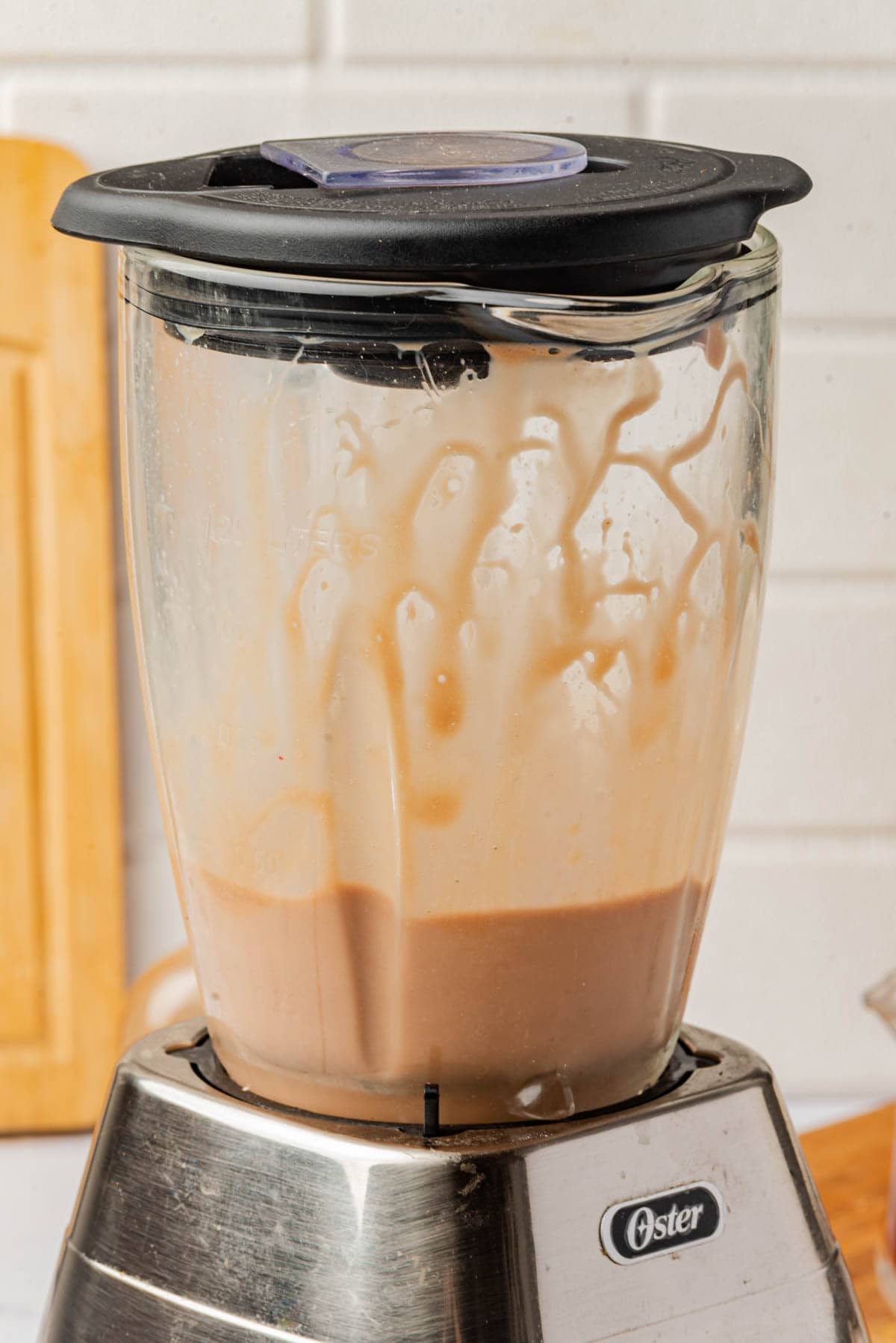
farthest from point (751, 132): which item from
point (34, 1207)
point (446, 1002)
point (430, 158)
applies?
point (34, 1207)

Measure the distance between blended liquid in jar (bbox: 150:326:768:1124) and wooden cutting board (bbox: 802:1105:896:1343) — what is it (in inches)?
12.0

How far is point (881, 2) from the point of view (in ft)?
2.47

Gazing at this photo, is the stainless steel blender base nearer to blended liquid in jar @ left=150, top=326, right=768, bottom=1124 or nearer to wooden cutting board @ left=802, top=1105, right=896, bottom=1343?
blended liquid in jar @ left=150, top=326, right=768, bottom=1124

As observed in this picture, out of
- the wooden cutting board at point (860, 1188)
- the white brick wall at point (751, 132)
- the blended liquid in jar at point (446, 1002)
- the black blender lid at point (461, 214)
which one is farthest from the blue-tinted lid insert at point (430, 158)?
the wooden cutting board at point (860, 1188)

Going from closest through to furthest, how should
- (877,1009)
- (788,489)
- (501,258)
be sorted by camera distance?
(501,258), (877,1009), (788,489)

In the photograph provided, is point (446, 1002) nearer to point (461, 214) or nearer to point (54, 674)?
point (461, 214)

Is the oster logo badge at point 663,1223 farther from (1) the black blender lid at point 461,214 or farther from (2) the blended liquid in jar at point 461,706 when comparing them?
(1) the black blender lid at point 461,214

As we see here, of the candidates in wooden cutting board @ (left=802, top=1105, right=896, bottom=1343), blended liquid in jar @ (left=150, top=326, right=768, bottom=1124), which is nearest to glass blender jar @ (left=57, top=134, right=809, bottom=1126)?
blended liquid in jar @ (left=150, top=326, right=768, bottom=1124)

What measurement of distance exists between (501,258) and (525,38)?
0.46m

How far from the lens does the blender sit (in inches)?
15.2

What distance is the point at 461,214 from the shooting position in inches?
13.3

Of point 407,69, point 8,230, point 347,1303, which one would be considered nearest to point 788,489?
point 407,69

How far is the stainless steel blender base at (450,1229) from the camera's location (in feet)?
1.28

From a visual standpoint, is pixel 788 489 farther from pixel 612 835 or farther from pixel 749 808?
pixel 612 835
